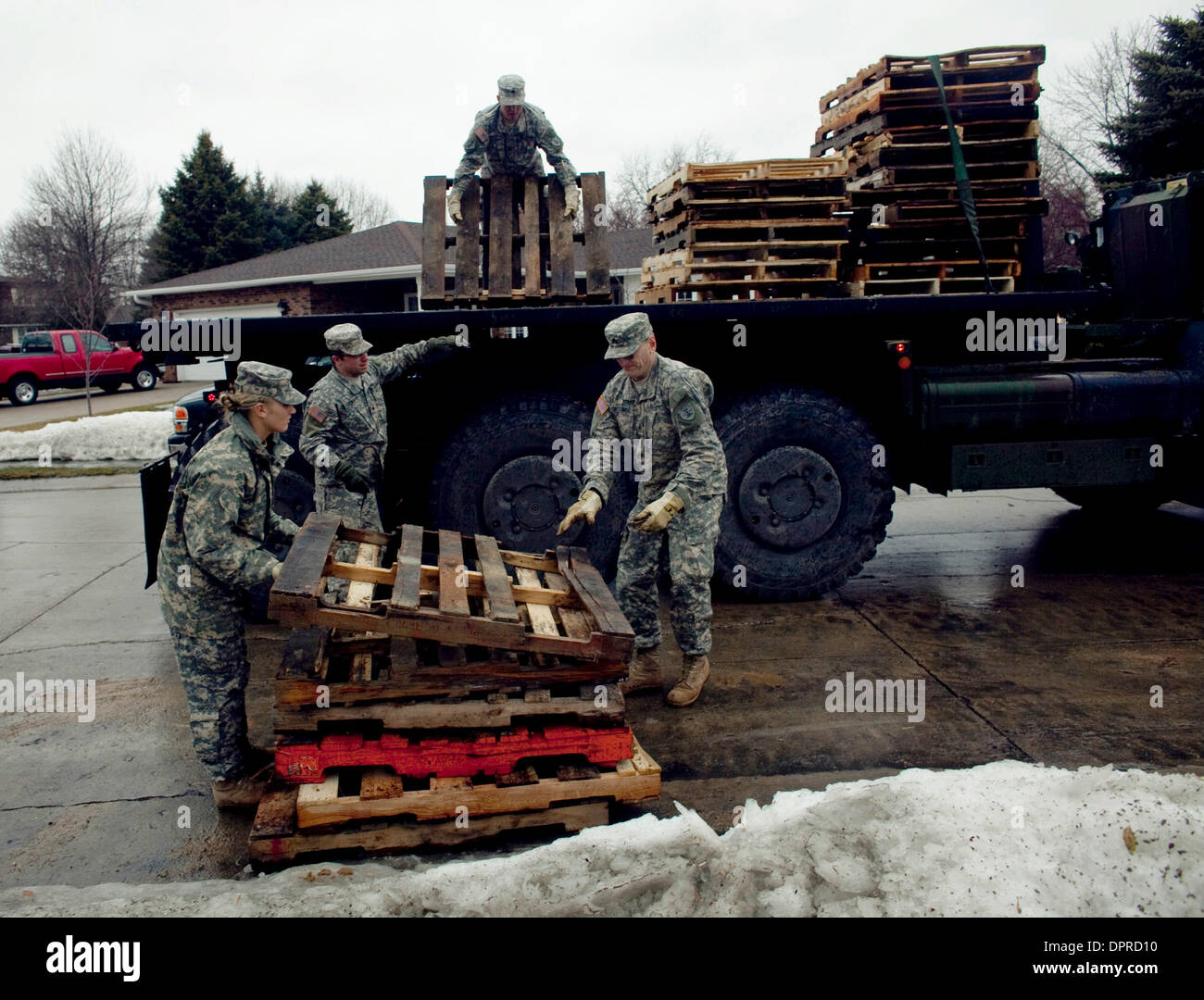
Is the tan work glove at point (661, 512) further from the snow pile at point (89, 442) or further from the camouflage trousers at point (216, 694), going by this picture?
the snow pile at point (89, 442)

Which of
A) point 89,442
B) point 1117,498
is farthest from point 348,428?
point 89,442

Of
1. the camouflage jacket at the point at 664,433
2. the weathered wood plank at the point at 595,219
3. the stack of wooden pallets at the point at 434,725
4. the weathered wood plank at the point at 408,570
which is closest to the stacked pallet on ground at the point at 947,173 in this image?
the weathered wood plank at the point at 595,219

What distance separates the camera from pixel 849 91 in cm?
743

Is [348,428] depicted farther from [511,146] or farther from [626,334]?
[511,146]

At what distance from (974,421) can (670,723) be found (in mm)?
3276

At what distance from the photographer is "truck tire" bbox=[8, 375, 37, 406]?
25.6 metres

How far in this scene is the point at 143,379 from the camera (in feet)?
95.3

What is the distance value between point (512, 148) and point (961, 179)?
3.10 metres

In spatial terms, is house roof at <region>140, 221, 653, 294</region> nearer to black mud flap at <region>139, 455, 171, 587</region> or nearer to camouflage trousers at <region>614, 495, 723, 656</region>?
black mud flap at <region>139, 455, 171, 587</region>

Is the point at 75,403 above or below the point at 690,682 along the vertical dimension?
above

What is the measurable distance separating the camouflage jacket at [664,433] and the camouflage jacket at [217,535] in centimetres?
175

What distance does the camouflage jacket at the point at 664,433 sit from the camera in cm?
495
